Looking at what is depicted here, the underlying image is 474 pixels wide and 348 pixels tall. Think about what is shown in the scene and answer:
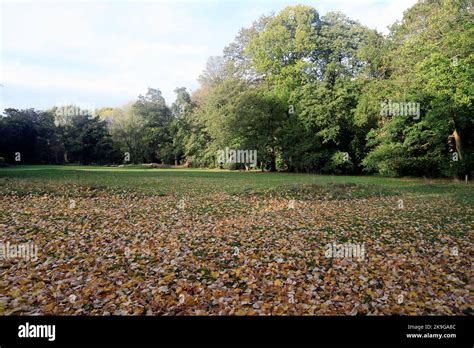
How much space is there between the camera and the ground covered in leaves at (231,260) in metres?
3.92

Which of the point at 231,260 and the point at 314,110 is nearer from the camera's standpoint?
the point at 231,260

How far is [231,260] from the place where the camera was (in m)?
5.51

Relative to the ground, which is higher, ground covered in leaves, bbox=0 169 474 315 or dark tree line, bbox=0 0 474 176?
dark tree line, bbox=0 0 474 176

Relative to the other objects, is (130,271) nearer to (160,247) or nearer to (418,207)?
(160,247)

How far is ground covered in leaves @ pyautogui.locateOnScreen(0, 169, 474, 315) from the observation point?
392 centimetres

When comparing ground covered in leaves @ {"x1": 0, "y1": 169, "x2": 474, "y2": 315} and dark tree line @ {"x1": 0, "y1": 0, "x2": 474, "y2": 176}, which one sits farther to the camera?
dark tree line @ {"x1": 0, "y1": 0, "x2": 474, "y2": 176}

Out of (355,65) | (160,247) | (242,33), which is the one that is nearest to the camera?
(160,247)

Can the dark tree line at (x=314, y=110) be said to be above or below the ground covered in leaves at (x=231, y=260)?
above

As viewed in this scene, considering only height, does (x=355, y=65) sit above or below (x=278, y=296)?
above

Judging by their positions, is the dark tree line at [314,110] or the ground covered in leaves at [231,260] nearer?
the ground covered in leaves at [231,260]

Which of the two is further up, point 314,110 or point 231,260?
point 314,110
